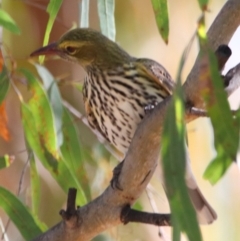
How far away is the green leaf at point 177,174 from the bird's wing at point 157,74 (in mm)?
571

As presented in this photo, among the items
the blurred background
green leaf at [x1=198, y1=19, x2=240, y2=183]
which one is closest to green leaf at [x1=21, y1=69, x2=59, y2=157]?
green leaf at [x1=198, y1=19, x2=240, y2=183]

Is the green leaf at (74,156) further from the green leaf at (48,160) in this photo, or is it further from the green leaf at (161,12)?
the green leaf at (161,12)

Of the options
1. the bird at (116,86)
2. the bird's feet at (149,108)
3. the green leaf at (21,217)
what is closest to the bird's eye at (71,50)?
the bird at (116,86)

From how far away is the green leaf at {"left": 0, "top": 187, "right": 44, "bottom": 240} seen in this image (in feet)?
3.29

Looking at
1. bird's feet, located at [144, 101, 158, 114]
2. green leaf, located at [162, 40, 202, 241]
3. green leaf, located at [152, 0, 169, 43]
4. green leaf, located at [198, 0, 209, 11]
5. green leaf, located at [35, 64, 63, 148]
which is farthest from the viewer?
green leaf, located at [35, 64, 63, 148]

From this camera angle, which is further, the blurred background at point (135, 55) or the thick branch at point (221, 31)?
the blurred background at point (135, 55)

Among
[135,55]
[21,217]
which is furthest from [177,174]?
[135,55]

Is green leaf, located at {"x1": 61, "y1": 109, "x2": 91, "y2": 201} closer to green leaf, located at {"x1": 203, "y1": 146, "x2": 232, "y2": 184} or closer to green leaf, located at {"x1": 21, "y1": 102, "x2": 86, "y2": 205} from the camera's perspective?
green leaf, located at {"x1": 21, "y1": 102, "x2": 86, "y2": 205}

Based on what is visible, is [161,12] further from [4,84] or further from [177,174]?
[177,174]

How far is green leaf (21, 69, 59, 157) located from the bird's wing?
0.64 ft

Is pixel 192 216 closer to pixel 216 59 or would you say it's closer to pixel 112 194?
pixel 216 59

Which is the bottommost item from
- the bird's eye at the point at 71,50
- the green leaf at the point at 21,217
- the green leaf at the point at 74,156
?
the green leaf at the point at 21,217

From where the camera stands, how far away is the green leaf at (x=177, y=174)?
514mm

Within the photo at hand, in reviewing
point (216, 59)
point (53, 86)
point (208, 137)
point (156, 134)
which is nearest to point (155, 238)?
point (208, 137)
